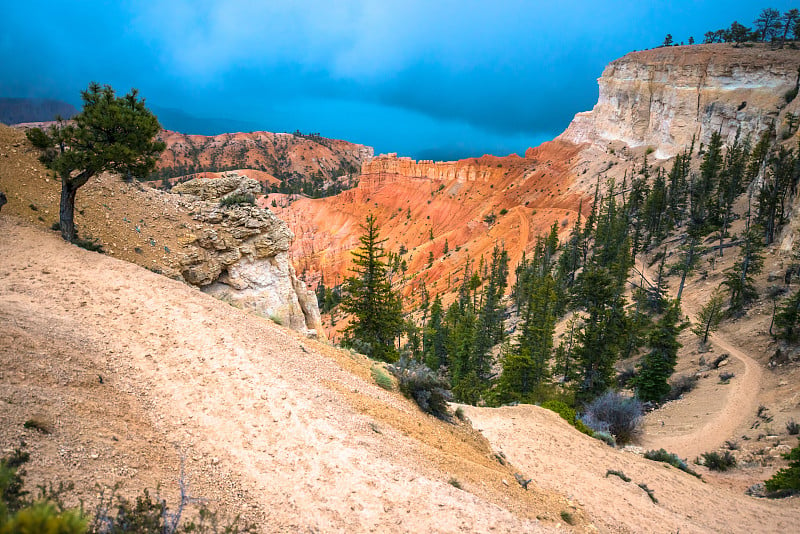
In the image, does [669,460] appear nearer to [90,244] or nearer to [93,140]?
[90,244]

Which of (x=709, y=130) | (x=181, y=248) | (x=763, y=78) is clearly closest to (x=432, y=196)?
(x=709, y=130)

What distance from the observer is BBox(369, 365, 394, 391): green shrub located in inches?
473

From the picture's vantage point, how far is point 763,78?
58.4 metres

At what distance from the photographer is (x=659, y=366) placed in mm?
25438

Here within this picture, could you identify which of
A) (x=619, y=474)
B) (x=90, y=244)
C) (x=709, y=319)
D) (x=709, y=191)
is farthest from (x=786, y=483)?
(x=709, y=191)

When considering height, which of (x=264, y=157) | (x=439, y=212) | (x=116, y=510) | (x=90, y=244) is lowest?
(x=116, y=510)

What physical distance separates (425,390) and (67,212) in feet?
41.8

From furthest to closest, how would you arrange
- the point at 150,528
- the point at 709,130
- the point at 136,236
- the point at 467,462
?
the point at 709,130 → the point at 136,236 → the point at 467,462 → the point at 150,528

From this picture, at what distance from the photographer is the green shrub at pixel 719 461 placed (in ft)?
52.2

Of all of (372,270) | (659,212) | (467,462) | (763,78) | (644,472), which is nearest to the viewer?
(467,462)

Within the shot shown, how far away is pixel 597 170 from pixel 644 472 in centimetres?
7416

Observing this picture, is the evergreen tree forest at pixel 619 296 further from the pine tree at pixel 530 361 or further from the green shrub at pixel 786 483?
the green shrub at pixel 786 483

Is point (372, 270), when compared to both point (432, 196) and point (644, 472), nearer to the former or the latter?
point (644, 472)

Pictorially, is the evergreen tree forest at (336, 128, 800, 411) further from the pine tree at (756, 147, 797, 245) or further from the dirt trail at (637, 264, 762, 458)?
the dirt trail at (637, 264, 762, 458)
